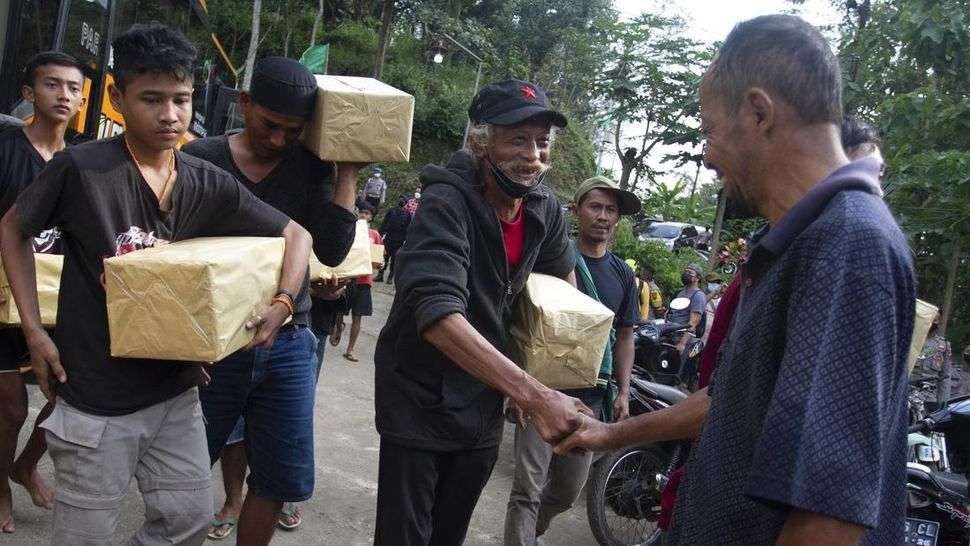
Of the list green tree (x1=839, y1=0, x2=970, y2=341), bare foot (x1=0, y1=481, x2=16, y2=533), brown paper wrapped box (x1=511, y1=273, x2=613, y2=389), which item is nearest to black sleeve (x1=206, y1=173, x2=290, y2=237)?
brown paper wrapped box (x1=511, y1=273, x2=613, y2=389)

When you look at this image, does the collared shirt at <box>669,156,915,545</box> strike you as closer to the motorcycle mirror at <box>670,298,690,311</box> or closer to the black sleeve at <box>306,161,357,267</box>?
the black sleeve at <box>306,161,357,267</box>

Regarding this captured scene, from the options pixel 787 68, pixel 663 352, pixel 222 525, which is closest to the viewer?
pixel 787 68

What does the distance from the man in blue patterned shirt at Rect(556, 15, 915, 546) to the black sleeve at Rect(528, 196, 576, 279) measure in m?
1.47

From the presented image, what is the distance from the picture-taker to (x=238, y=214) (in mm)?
2797

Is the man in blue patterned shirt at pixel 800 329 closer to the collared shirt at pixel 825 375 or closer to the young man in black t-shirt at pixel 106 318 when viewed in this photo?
the collared shirt at pixel 825 375

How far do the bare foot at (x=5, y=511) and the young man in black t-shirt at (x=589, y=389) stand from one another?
220 centimetres

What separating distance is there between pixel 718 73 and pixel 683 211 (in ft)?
85.8

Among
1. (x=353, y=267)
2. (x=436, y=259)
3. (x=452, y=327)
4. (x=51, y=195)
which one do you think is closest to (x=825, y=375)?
(x=452, y=327)

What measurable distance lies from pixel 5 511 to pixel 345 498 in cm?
177

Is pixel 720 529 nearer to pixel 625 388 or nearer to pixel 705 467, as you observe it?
pixel 705 467

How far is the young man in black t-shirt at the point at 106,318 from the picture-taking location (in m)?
2.39

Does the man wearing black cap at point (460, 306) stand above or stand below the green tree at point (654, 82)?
below

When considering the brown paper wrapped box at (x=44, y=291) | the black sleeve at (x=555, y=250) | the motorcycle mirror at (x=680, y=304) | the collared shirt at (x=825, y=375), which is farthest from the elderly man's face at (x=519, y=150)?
the motorcycle mirror at (x=680, y=304)

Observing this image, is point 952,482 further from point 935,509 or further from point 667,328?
point 667,328
